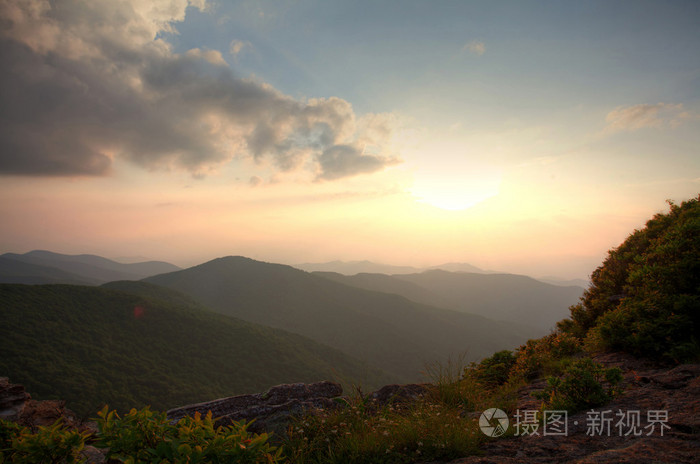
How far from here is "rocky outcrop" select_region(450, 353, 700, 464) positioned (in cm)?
332

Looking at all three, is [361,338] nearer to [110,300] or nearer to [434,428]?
[110,300]

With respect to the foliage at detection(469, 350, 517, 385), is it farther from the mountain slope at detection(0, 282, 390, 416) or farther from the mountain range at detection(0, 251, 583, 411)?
the mountain slope at detection(0, 282, 390, 416)

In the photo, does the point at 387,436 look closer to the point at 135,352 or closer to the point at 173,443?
the point at 173,443

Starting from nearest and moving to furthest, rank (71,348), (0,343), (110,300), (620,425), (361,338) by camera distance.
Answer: (620,425) < (0,343) < (71,348) < (110,300) < (361,338)

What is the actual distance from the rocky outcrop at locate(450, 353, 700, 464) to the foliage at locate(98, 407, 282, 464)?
3051 mm

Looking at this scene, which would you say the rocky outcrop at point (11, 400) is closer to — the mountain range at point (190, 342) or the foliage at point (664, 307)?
the mountain range at point (190, 342)

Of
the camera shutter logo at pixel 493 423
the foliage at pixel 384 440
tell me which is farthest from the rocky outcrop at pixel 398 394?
the camera shutter logo at pixel 493 423

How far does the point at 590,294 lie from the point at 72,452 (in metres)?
13.3

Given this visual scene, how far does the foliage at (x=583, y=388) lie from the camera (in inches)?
192

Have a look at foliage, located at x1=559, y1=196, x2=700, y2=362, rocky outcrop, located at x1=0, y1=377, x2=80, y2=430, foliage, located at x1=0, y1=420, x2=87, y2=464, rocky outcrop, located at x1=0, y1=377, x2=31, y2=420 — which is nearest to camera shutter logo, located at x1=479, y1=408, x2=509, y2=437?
foliage, located at x1=559, y1=196, x2=700, y2=362

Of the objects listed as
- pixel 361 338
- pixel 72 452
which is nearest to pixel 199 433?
pixel 72 452

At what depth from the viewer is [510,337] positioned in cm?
16150

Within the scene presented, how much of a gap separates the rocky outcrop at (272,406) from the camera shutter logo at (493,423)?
10.5 ft

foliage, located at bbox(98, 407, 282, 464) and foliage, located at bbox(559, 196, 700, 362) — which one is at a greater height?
foliage, located at bbox(559, 196, 700, 362)
